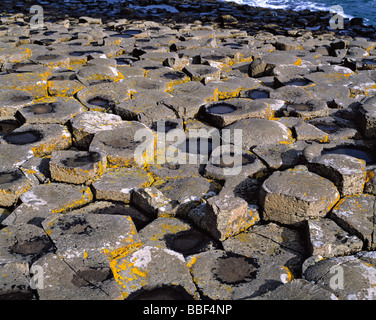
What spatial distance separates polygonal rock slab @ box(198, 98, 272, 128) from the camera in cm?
425

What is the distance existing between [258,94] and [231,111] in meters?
0.87

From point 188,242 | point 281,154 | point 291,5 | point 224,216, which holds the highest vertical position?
point 224,216

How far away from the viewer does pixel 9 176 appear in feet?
10.6

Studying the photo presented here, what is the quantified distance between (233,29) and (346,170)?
24.6 feet

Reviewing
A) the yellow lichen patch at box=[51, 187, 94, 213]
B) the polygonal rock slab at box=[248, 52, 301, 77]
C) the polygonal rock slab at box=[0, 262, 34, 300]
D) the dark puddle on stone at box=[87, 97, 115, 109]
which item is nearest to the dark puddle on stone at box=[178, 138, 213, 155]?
the yellow lichen patch at box=[51, 187, 94, 213]

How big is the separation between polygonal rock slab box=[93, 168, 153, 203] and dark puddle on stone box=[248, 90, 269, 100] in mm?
2220

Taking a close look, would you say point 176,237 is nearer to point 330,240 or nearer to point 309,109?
point 330,240

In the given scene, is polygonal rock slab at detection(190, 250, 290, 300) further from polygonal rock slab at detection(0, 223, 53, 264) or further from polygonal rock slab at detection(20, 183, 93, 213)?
polygonal rock slab at detection(20, 183, 93, 213)

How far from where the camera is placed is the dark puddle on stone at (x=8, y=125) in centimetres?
416

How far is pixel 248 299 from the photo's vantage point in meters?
2.14

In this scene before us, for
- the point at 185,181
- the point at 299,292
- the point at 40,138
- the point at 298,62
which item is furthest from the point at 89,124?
the point at 298,62

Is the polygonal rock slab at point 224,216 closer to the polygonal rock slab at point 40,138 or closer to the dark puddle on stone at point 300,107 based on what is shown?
the polygonal rock slab at point 40,138
